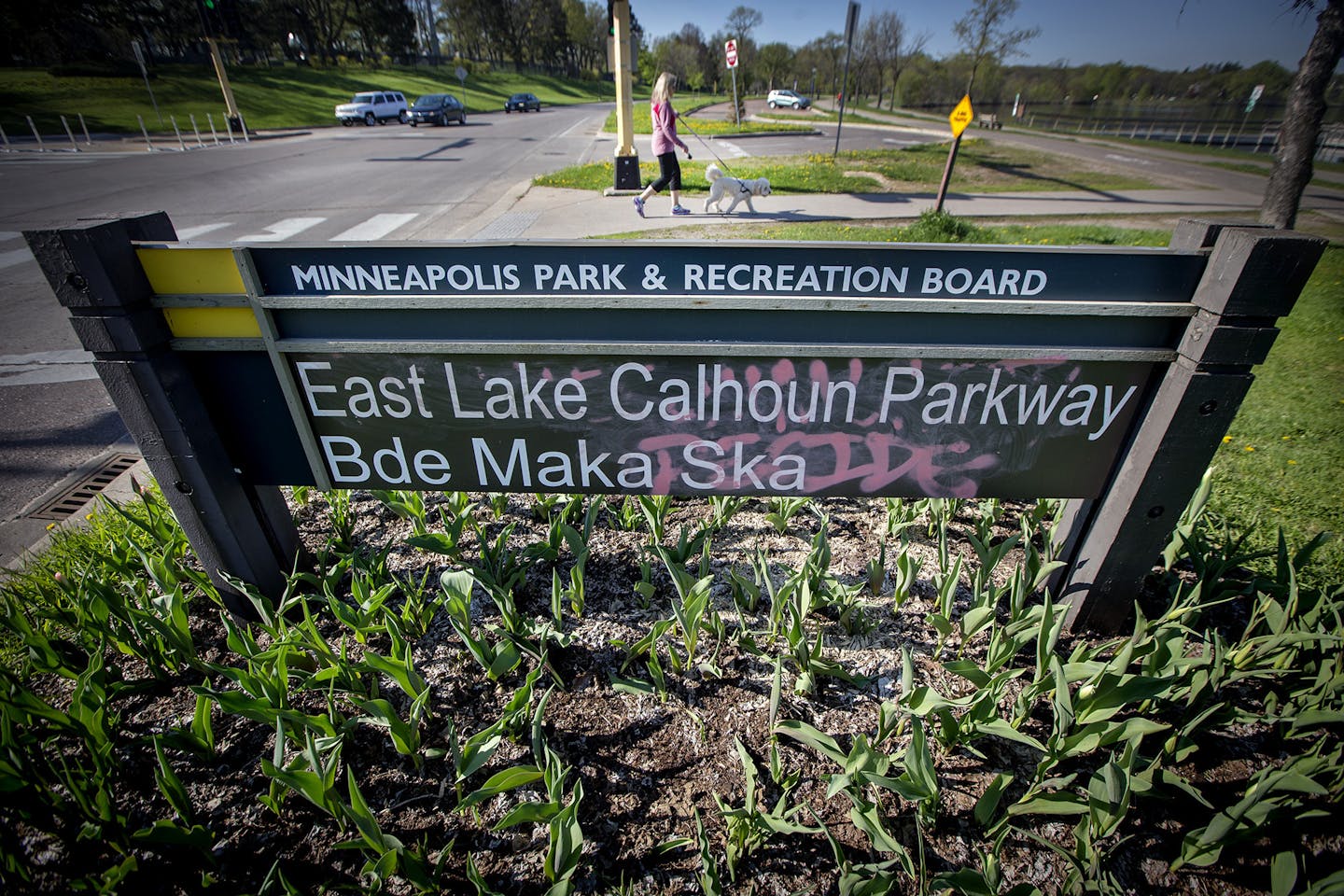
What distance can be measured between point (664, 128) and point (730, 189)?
1.41 meters

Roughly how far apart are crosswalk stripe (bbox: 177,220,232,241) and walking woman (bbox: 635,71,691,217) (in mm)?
6377

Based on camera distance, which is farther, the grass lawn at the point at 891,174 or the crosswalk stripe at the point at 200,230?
the grass lawn at the point at 891,174

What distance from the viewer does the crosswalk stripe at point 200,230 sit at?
873cm

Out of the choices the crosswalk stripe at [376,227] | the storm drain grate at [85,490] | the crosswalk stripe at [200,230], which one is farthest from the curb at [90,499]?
the crosswalk stripe at [200,230]

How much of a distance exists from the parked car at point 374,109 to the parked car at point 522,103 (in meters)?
10.8

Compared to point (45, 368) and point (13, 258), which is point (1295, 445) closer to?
point (45, 368)

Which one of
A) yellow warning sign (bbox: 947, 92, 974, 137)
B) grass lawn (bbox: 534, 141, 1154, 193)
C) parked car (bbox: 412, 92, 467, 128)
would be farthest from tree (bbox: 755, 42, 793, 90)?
yellow warning sign (bbox: 947, 92, 974, 137)

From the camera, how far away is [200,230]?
9.09 m

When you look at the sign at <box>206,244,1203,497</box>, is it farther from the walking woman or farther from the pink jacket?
the pink jacket

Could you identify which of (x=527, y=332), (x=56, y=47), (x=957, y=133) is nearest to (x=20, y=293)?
(x=527, y=332)

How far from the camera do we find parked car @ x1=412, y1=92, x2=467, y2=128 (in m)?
30.6

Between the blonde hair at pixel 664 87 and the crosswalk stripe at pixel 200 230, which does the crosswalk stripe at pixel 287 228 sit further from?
the blonde hair at pixel 664 87

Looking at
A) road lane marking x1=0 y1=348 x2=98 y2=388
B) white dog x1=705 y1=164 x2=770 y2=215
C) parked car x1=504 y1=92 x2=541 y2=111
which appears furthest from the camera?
parked car x1=504 y1=92 x2=541 y2=111

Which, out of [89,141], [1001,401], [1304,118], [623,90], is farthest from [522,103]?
[1001,401]
